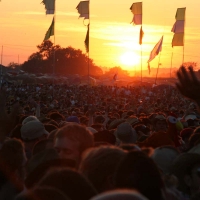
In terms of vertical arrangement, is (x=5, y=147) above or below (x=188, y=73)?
below

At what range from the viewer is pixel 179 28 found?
33844 millimetres

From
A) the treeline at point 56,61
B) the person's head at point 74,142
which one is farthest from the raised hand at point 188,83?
the treeline at point 56,61

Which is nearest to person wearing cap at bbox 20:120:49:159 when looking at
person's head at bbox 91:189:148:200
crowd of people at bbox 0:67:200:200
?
crowd of people at bbox 0:67:200:200

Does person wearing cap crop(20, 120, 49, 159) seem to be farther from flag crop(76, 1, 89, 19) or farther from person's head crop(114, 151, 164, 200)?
flag crop(76, 1, 89, 19)

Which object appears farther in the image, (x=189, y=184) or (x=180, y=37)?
(x=180, y=37)

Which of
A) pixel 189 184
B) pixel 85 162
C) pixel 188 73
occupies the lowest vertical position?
pixel 189 184

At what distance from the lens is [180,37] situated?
111 feet

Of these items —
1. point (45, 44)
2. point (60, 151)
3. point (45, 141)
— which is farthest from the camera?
point (45, 44)

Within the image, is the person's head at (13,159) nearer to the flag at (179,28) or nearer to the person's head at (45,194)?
the person's head at (45,194)

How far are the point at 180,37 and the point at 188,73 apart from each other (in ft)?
95.1

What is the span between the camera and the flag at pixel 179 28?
33.8m

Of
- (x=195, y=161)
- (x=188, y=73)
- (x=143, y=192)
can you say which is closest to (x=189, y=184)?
(x=195, y=161)

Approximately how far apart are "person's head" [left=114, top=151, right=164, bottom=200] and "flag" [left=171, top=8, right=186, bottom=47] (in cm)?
3065

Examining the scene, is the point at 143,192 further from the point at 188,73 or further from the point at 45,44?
the point at 45,44
